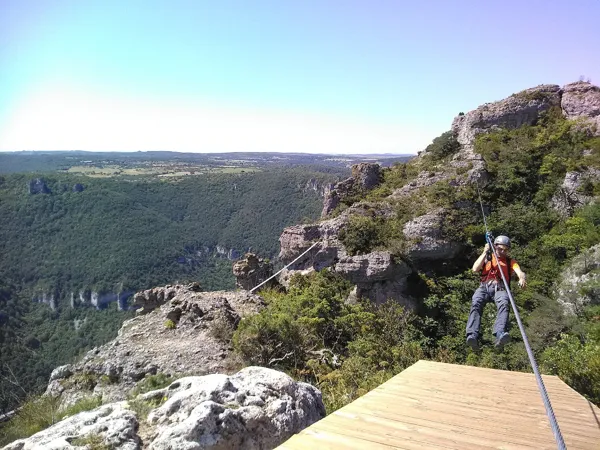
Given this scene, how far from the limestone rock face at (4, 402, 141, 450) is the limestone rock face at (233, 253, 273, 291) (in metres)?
13.8

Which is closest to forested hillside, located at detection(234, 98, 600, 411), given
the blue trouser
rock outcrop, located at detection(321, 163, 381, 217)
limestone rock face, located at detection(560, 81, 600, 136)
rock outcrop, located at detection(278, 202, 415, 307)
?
rock outcrop, located at detection(278, 202, 415, 307)

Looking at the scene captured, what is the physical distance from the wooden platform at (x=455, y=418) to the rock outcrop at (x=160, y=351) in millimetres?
6170

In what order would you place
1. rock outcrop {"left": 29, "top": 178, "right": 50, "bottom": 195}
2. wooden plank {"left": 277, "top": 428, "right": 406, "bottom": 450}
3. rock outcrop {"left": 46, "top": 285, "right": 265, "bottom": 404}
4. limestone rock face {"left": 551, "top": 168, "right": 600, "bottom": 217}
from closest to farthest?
wooden plank {"left": 277, "top": 428, "right": 406, "bottom": 450}, rock outcrop {"left": 46, "top": 285, "right": 265, "bottom": 404}, limestone rock face {"left": 551, "top": 168, "right": 600, "bottom": 217}, rock outcrop {"left": 29, "top": 178, "right": 50, "bottom": 195}

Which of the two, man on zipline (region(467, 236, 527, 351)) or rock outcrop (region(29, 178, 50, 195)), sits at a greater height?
man on zipline (region(467, 236, 527, 351))

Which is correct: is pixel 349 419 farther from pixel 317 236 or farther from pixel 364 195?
pixel 364 195

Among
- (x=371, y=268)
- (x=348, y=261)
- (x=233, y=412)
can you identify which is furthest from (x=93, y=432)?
(x=348, y=261)

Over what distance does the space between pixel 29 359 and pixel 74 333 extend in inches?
586

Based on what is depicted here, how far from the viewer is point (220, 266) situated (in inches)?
3403

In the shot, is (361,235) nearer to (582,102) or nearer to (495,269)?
(495,269)

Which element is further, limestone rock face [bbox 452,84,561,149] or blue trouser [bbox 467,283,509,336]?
limestone rock face [bbox 452,84,561,149]

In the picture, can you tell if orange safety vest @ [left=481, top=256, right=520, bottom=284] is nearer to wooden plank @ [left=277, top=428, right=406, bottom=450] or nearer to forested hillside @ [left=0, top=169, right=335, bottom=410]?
wooden plank @ [left=277, top=428, right=406, bottom=450]

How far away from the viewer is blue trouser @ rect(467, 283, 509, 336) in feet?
20.3

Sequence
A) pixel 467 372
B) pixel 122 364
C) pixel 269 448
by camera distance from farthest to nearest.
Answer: pixel 122 364 < pixel 467 372 < pixel 269 448

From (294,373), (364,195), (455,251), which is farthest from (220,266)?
(294,373)
